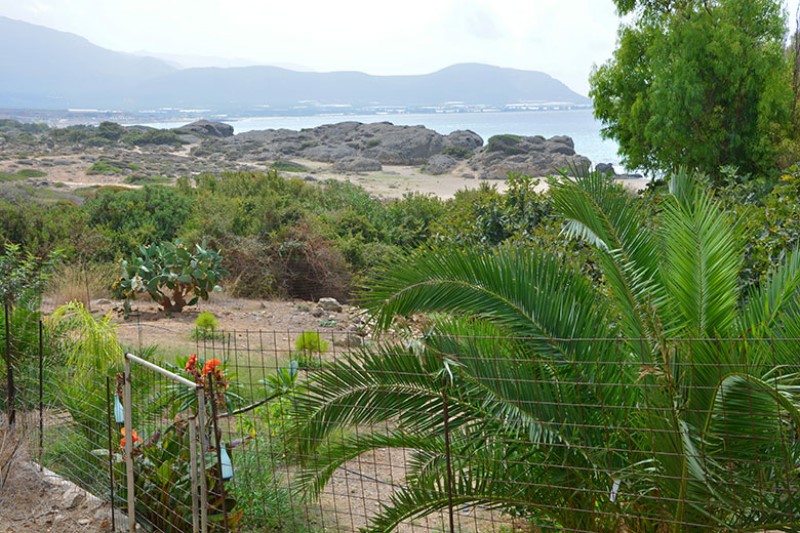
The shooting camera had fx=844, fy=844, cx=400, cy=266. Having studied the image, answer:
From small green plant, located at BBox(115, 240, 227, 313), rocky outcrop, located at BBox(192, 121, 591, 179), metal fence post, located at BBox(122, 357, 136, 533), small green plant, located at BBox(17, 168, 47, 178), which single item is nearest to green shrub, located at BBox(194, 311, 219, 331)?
small green plant, located at BBox(115, 240, 227, 313)

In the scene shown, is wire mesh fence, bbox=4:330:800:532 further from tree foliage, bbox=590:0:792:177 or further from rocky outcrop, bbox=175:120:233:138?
rocky outcrop, bbox=175:120:233:138

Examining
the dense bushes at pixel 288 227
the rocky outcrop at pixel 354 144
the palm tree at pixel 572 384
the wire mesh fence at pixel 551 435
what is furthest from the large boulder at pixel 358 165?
the palm tree at pixel 572 384

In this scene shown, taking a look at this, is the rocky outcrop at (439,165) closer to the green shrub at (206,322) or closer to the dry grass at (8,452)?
the green shrub at (206,322)

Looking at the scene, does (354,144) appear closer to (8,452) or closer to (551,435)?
(8,452)

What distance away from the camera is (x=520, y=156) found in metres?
56.9

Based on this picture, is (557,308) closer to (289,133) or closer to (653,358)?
(653,358)

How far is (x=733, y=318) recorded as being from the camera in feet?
15.5

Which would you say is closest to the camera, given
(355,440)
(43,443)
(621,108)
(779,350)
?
(779,350)

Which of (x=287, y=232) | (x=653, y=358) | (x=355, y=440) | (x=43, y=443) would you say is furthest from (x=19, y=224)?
(x=653, y=358)

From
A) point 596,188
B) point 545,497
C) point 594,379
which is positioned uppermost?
point 596,188

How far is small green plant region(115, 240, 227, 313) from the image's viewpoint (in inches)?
547

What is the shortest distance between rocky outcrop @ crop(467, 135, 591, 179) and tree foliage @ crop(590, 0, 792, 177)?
31631 mm

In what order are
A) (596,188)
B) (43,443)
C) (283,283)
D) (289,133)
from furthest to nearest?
(289,133) → (283,283) → (43,443) → (596,188)

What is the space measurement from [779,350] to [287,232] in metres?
14.7
